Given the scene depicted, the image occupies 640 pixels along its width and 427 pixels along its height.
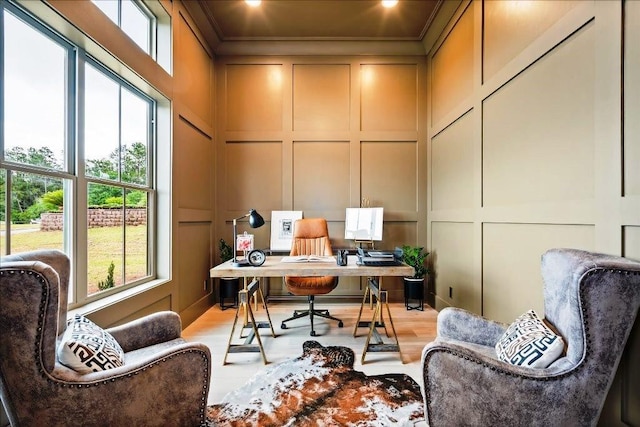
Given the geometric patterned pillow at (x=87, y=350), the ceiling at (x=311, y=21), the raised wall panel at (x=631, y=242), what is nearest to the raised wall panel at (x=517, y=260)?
the raised wall panel at (x=631, y=242)

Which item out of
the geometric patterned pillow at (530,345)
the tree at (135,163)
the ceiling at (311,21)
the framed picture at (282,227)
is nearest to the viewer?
the geometric patterned pillow at (530,345)

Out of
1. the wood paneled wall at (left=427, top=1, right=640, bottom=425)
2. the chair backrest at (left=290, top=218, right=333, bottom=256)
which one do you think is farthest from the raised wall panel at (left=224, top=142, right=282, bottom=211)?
the wood paneled wall at (left=427, top=1, right=640, bottom=425)

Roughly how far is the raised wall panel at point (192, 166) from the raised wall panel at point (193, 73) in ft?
0.95

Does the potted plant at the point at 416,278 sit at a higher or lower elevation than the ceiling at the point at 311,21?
lower

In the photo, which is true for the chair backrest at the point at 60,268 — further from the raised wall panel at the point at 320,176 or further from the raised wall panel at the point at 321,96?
the raised wall panel at the point at 321,96

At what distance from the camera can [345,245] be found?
13.1ft

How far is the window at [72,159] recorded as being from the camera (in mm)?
1581

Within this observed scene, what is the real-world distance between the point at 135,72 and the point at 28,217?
1.34 m

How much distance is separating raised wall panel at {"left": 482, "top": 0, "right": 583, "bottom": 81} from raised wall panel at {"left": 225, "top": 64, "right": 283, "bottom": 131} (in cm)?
247

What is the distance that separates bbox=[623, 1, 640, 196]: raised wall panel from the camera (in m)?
1.34

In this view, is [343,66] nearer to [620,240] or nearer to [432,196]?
[432,196]

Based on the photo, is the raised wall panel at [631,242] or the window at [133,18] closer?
the raised wall panel at [631,242]

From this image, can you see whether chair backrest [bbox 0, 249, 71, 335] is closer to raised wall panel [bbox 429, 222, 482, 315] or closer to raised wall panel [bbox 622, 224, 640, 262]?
raised wall panel [bbox 622, 224, 640, 262]

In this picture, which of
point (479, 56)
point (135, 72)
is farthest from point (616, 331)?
point (135, 72)
